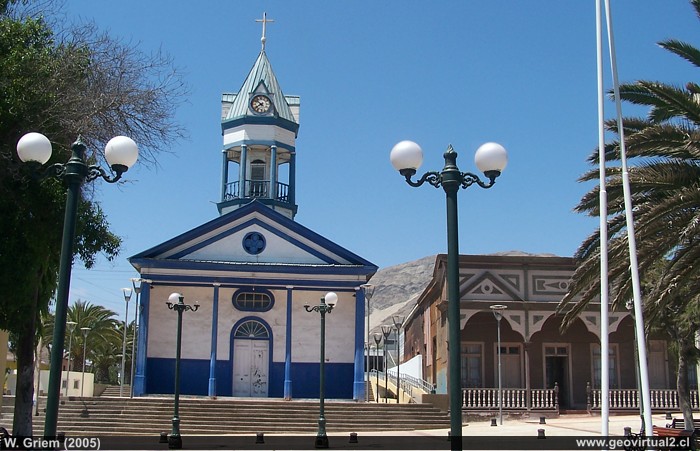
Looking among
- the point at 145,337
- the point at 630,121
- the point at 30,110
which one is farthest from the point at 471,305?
the point at 30,110

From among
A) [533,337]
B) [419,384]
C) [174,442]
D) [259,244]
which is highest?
[259,244]

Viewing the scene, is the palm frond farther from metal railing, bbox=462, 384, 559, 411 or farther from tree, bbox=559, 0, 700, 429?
metal railing, bbox=462, 384, 559, 411

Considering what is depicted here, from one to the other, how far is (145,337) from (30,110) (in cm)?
1955

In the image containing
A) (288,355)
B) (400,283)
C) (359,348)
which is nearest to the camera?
(288,355)

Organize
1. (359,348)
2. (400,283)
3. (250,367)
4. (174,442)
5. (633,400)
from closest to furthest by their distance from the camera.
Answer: (174,442)
(633,400)
(359,348)
(250,367)
(400,283)

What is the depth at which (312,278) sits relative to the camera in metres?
34.1

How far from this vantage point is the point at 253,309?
34500mm

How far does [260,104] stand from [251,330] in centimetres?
1095

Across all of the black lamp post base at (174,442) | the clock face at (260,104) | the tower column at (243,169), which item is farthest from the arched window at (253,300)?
the black lamp post base at (174,442)

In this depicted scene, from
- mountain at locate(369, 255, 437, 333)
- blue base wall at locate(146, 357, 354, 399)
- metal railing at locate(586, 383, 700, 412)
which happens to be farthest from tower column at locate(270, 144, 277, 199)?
mountain at locate(369, 255, 437, 333)

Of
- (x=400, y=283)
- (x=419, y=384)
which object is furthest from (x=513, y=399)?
(x=400, y=283)

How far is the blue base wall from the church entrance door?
0.29 m

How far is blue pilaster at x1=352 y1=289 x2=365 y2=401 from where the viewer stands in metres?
32.8

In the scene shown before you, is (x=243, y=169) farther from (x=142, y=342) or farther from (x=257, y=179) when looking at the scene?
(x=142, y=342)
